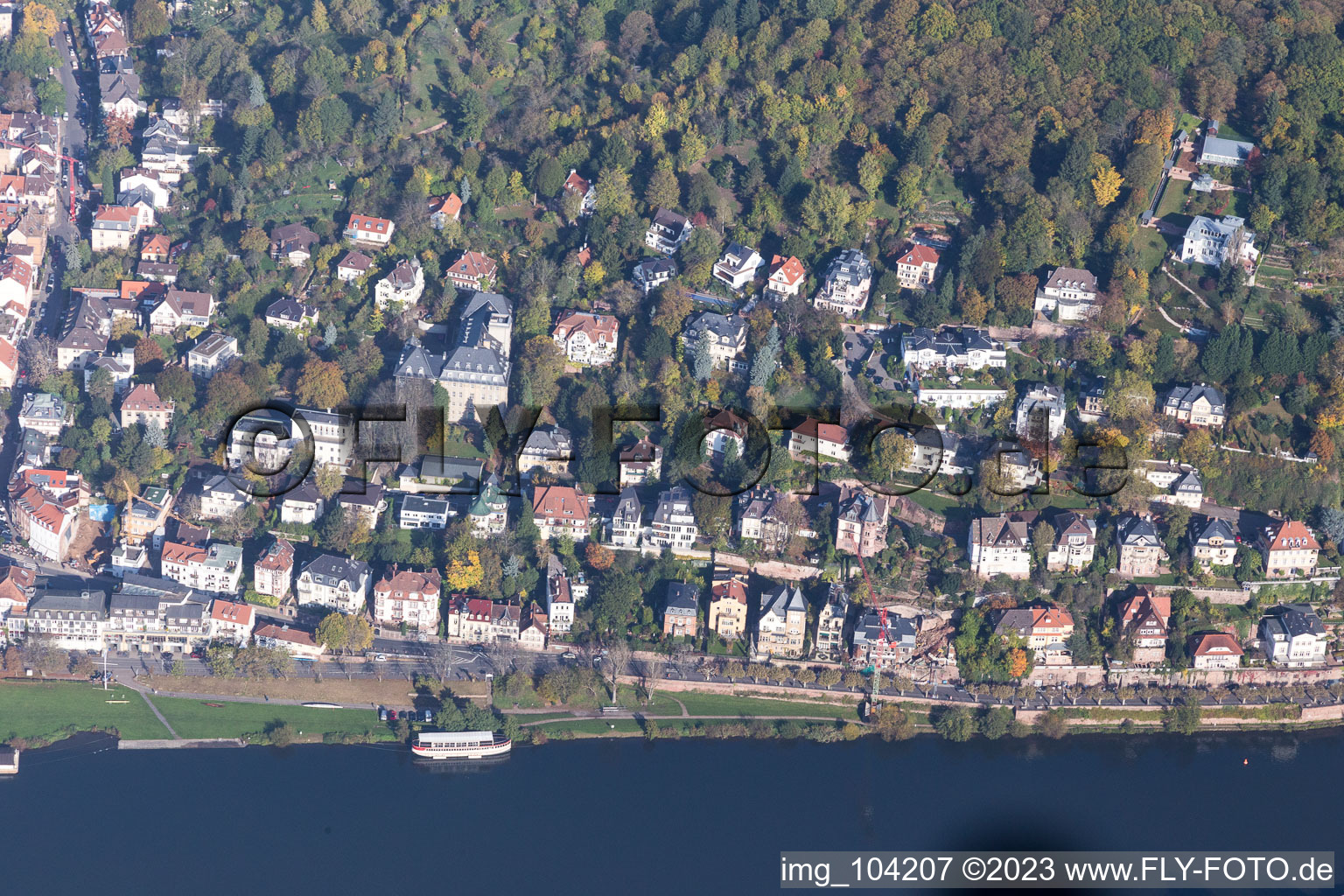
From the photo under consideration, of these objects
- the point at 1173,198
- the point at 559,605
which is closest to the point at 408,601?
the point at 559,605

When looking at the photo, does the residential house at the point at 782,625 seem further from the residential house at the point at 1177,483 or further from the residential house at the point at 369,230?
the residential house at the point at 369,230

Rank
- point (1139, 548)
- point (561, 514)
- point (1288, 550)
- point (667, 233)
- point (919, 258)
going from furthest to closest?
point (667, 233) → point (919, 258) → point (561, 514) → point (1288, 550) → point (1139, 548)

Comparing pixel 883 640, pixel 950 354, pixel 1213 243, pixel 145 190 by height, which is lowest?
pixel 883 640

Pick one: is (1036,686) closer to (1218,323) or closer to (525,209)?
(1218,323)

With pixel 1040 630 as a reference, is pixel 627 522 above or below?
above

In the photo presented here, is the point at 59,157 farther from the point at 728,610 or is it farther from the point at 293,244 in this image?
the point at 728,610

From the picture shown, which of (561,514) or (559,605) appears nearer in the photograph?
(559,605)

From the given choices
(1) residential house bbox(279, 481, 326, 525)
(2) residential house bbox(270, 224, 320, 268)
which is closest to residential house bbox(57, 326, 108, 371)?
(2) residential house bbox(270, 224, 320, 268)
